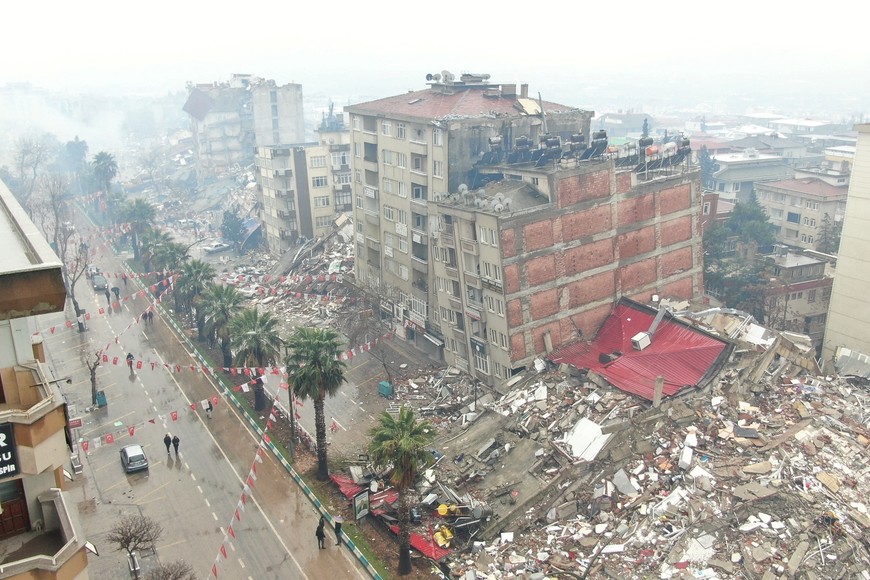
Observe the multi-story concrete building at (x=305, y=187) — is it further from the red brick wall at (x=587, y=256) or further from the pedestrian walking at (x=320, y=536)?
the pedestrian walking at (x=320, y=536)

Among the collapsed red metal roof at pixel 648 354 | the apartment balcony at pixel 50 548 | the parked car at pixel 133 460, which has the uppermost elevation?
the apartment balcony at pixel 50 548

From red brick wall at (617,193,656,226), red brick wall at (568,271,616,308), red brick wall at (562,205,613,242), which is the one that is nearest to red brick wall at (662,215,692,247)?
red brick wall at (617,193,656,226)

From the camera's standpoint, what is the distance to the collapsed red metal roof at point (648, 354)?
43031 millimetres

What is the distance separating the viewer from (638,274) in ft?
183

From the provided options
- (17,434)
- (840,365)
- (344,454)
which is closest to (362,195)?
(344,454)

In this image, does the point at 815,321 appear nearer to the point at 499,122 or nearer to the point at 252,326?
the point at 499,122

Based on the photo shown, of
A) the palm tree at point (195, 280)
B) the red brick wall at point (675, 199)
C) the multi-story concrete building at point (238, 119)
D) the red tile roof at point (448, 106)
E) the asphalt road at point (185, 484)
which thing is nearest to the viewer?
the asphalt road at point (185, 484)

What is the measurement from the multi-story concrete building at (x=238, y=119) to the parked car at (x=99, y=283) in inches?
2433

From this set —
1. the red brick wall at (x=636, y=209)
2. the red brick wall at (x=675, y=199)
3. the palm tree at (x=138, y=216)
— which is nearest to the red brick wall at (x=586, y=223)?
the red brick wall at (x=636, y=209)

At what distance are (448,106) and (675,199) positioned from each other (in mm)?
20426

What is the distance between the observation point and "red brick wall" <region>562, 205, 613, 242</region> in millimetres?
50500

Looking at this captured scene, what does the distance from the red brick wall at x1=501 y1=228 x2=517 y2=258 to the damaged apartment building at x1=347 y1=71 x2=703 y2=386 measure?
0.25 feet

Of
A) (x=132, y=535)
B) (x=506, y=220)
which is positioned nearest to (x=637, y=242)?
(x=506, y=220)

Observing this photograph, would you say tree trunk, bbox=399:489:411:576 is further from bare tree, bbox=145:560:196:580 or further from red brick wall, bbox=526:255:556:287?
red brick wall, bbox=526:255:556:287
